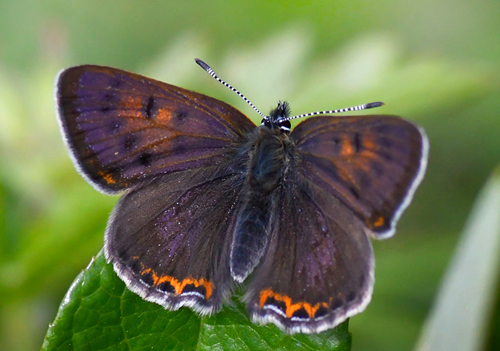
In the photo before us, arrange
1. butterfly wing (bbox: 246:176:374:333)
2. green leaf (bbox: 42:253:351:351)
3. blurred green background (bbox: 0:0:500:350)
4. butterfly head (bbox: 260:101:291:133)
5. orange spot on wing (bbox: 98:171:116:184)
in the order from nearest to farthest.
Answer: green leaf (bbox: 42:253:351:351), butterfly wing (bbox: 246:176:374:333), orange spot on wing (bbox: 98:171:116:184), butterfly head (bbox: 260:101:291:133), blurred green background (bbox: 0:0:500:350)

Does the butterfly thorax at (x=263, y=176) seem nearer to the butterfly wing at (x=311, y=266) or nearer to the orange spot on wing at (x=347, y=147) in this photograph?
the butterfly wing at (x=311, y=266)

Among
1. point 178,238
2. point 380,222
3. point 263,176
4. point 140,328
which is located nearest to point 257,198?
point 263,176

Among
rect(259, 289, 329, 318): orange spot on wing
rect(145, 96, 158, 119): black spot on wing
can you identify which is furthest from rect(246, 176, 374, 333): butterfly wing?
rect(145, 96, 158, 119): black spot on wing

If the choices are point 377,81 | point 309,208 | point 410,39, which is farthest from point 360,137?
point 410,39

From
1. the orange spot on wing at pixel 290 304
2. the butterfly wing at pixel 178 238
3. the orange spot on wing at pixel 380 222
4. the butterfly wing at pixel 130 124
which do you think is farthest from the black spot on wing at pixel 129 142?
the orange spot on wing at pixel 380 222

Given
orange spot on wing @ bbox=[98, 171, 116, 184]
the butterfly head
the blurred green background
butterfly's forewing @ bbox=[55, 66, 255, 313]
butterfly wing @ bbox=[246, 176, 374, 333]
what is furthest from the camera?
the blurred green background

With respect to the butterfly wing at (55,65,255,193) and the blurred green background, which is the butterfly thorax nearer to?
the butterfly wing at (55,65,255,193)

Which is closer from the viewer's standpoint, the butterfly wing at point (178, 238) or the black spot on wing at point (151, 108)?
the butterfly wing at point (178, 238)
